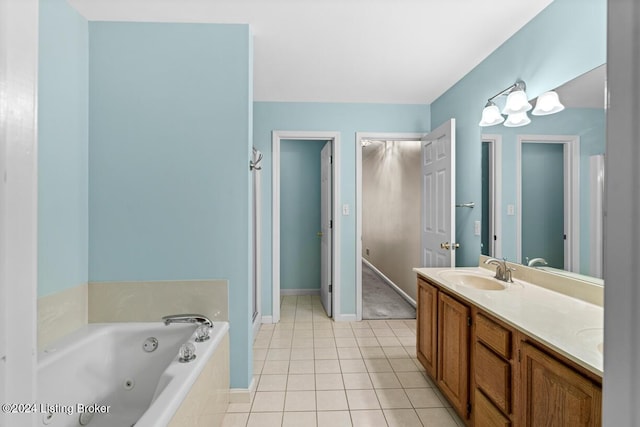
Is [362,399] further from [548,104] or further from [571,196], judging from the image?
[548,104]

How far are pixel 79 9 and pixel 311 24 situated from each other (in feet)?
4.55

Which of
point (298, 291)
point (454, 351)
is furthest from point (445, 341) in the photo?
point (298, 291)

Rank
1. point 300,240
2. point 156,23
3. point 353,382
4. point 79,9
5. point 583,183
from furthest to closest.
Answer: point 300,240 < point 353,382 < point 156,23 < point 79,9 < point 583,183

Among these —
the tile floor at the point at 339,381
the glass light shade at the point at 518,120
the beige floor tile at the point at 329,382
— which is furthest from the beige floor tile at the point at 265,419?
the glass light shade at the point at 518,120

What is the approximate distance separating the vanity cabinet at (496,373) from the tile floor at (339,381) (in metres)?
0.21

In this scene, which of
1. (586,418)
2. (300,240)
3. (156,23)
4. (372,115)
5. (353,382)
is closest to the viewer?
(586,418)

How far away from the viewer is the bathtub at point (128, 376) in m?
1.31

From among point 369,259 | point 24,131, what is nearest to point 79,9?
point 24,131

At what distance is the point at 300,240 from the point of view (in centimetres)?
440

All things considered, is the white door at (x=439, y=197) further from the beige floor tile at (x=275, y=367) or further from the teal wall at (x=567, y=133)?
the beige floor tile at (x=275, y=367)

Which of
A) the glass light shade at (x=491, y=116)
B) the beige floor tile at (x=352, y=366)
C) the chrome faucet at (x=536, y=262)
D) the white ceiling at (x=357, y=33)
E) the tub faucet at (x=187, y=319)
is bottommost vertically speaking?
the beige floor tile at (x=352, y=366)

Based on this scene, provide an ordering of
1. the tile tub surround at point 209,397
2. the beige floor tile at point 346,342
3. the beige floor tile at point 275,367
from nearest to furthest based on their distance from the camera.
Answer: the tile tub surround at point 209,397, the beige floor tile at point 275,367, the beige floor tile at point 346,342

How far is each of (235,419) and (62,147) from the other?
6.06ft

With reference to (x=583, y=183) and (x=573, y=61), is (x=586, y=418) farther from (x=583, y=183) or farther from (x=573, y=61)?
(x=573, y=61)
